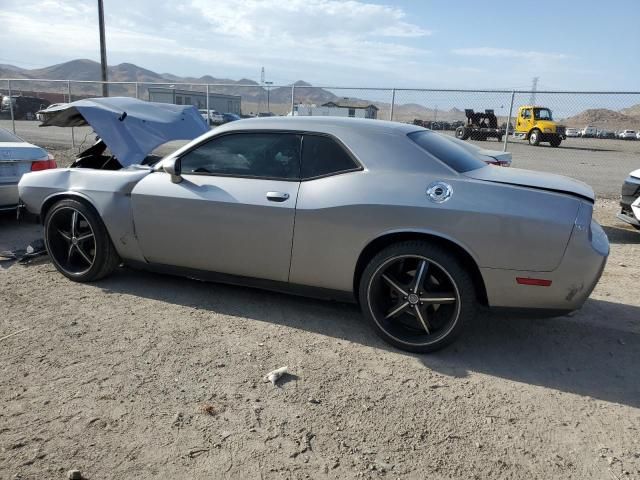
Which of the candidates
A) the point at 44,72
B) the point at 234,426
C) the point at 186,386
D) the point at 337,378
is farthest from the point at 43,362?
the point at 44,72

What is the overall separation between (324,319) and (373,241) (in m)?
0.88

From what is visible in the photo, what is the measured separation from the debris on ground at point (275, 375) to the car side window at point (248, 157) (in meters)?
1.40

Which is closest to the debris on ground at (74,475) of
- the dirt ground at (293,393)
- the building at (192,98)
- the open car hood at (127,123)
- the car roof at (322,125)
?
the dirt ground at (293,393)

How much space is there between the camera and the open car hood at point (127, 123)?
5285 millimetres

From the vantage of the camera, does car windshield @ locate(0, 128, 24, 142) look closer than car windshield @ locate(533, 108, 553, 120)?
Yes

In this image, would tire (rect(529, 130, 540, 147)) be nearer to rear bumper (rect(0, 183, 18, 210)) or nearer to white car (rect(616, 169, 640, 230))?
white car (rect(616, 169, 640, 230))

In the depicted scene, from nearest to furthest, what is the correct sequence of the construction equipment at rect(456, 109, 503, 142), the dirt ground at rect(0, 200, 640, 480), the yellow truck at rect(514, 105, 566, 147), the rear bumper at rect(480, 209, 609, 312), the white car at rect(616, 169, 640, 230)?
the dirt ground at rect(0, 200, 640, 480) → the rear bumper at rect(480, 209, 609, 312) → the white car at rect(616, 169, 640, 230) → the yellow truck at rect(514, 105, 566, 147) → the construction equipment at rect(456, 109, 503, 142)

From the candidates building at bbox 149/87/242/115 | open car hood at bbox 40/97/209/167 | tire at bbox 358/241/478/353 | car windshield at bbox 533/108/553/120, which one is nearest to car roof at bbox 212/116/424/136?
tire at bbox 358/241/478/353

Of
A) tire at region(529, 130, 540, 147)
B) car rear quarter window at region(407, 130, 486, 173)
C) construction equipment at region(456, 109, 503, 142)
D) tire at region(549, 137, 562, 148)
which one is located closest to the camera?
car rear quarter window at region(407, 130, 486, 173)

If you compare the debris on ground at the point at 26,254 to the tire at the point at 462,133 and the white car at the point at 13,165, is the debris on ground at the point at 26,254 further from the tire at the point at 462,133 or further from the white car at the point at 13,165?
the tire at the point at 462,133

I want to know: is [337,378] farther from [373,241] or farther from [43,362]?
[43,362]

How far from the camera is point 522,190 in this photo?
3.23 meters

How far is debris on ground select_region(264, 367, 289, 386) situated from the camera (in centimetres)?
312

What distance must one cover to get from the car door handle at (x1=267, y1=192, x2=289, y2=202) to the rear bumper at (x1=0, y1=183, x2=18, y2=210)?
4206mm
